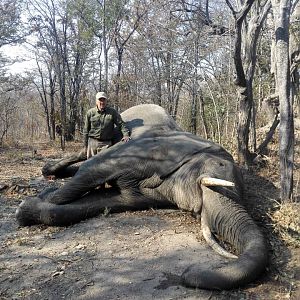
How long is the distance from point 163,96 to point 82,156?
11420 millimetres

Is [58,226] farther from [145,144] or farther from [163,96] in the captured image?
[163,96]

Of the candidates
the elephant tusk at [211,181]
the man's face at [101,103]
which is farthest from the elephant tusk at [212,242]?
the man's face at [101,103]

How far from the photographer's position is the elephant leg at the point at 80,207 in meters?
5.25

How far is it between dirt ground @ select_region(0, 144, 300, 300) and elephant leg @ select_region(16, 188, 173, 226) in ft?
0.34

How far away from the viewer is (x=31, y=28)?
19.6 m

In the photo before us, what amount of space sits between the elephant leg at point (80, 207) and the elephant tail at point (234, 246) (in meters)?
1.18

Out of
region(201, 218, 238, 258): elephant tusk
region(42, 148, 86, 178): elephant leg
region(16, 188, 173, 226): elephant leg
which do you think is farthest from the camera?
region(42, 148, 86, 178): elephant leg

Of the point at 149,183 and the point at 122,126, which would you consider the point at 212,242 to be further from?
the point at 122,126

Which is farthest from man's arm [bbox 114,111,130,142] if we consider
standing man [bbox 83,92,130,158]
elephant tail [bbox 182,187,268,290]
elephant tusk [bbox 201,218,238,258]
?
elephant tusk [bbox 201,218,238,258]

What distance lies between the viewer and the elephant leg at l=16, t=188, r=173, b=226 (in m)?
5.25

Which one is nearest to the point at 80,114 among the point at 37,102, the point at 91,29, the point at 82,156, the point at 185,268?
the point at 91,29

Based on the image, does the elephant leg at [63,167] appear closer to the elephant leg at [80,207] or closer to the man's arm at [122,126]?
the man's arm at [122,126]

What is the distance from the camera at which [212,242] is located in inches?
165

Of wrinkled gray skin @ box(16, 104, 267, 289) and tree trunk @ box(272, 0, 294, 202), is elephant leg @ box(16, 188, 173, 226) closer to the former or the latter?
wrinkled gray skin @ box(16, 104, 267, 289)
